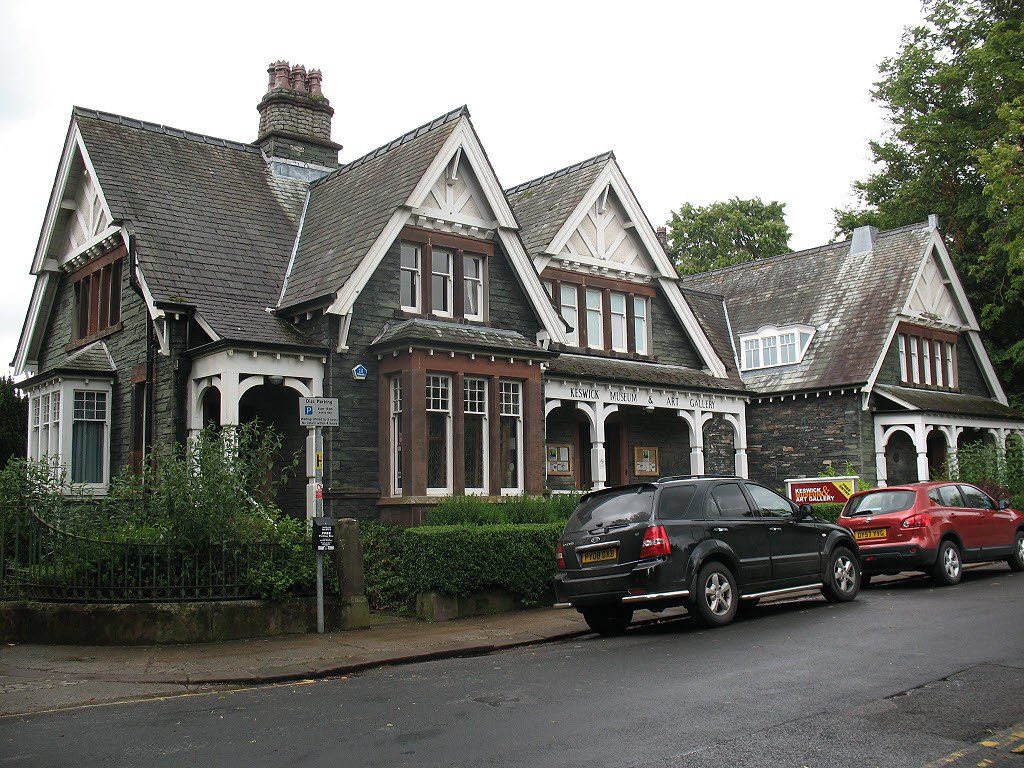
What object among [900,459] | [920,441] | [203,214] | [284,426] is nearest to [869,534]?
[284,426]

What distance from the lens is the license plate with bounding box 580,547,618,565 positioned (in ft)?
39.6

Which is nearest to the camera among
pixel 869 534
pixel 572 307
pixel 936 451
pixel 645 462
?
pixel 869 534

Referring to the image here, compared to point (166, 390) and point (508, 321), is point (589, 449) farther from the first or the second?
point (166, 390)

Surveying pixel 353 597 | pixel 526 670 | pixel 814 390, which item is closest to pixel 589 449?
pixel 814 390

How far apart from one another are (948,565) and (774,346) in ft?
50.7

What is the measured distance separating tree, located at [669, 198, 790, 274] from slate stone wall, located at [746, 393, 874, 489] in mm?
26907

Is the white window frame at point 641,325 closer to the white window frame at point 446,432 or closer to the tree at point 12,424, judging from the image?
the white window frame at point 446,432

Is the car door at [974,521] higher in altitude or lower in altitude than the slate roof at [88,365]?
lower

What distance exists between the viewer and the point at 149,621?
12258 millimetres

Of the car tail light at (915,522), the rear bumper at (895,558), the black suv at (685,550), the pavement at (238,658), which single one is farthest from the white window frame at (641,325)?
the pavement at (238,658)

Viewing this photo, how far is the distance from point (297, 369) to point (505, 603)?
20.4ft

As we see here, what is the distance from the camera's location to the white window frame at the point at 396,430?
18.7 meters

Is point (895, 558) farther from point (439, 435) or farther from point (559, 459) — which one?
point (559, 459)

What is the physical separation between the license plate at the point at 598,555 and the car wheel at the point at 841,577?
11.7ft
